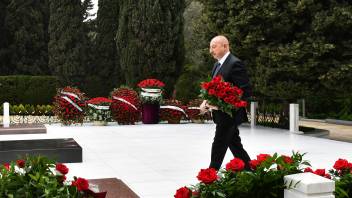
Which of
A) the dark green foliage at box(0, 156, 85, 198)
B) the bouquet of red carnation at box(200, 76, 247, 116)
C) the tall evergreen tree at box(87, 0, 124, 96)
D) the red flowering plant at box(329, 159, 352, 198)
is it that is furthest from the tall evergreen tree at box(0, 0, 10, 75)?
the red flowering plant at box(329, 159, 352, 198)

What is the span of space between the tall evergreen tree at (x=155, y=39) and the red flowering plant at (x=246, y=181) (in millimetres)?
14939

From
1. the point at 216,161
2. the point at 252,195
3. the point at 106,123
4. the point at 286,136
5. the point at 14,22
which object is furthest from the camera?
the point at 14,22

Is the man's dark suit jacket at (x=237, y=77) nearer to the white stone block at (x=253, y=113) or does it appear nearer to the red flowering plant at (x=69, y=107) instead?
the white stone block at (x=253, y=113)

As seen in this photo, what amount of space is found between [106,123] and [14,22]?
11.9m

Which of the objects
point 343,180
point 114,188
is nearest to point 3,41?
point 114,188

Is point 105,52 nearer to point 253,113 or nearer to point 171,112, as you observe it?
point 171,112

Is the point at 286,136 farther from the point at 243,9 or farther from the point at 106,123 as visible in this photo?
the point at 106,123

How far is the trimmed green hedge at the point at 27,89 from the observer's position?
20.6 meters

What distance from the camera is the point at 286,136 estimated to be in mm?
12180

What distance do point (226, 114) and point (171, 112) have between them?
31.8 feet

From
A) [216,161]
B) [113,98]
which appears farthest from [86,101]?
[216,161]

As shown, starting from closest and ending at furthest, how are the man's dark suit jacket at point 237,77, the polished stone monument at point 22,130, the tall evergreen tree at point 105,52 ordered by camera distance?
1. the man's dark suit jacket at point 237,77
2. the polished stone monument at point 22,130
3. the tall evergreen tree at point 105,52

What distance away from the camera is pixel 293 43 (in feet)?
39.6

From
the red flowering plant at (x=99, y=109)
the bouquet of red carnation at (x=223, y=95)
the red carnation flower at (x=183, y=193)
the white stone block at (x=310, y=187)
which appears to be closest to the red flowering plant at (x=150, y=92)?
the red flowering plant at (x=99, y=109)
